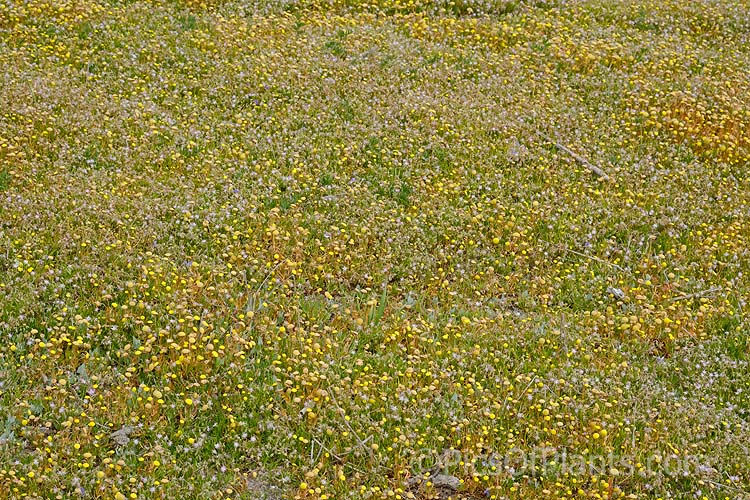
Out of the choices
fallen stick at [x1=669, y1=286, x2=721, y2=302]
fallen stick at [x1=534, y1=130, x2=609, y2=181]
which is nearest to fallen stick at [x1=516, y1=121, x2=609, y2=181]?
fallen stick at [x1=534, y1=130, x2=609, y2=181]

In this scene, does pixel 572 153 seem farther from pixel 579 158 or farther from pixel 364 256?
pixel 364 256

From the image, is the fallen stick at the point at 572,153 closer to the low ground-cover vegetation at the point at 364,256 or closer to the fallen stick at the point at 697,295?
the low ground-cover vegetation at the point at 364,256

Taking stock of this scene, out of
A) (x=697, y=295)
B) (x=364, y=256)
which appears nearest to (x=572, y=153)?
(x=697, y=295)

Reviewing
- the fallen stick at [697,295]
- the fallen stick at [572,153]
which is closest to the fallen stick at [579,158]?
the fallen stick at [572,153]

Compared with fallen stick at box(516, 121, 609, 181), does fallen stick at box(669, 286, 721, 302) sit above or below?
below

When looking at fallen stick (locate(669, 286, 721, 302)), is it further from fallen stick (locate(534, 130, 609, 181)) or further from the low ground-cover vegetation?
fallen stick (locate(534, 130, 609, 181))

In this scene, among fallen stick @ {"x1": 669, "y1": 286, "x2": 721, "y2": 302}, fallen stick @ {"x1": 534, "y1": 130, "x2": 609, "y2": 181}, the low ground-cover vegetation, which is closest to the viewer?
the low ground-cover vegetation

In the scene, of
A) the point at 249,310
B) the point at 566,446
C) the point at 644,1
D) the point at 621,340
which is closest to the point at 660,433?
the point at 566,446

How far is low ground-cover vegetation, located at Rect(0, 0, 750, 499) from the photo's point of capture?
23.4 feet

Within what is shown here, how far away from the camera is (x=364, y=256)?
975 centimetres

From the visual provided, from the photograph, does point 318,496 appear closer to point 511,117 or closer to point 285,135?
point 285,135

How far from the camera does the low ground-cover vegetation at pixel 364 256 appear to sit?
714cm

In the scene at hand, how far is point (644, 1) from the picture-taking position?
17234 mm

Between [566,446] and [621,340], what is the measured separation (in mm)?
1939
